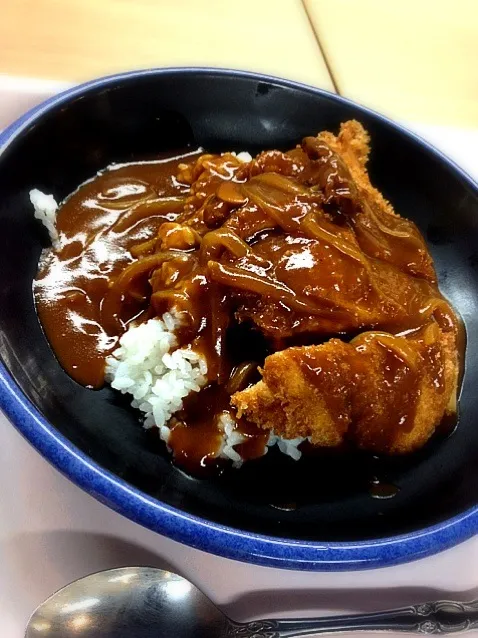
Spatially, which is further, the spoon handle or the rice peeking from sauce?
the rice peeking from sauce

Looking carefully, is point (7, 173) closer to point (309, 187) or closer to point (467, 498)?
point (309, 187)

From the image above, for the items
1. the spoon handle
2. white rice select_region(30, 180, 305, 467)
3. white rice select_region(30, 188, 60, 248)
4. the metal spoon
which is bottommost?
the spoon handle

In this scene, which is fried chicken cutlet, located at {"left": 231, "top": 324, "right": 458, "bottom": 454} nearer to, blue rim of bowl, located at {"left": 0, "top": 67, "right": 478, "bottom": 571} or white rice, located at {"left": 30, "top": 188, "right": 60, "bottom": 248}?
blue rim of bowl, located at {"left": 0, "top": 67, "right": 478, "bottom": 571}

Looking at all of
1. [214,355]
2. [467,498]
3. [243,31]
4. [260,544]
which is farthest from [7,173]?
[243,31]

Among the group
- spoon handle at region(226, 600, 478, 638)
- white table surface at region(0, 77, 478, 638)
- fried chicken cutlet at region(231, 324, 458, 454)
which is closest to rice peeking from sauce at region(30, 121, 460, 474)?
fried chicken cutlet at region(231, 324, 458, 454)

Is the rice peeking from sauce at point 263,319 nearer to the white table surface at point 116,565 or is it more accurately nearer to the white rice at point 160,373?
the white rice at point 160,373

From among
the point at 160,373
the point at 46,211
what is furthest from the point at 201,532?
the point at 46,211

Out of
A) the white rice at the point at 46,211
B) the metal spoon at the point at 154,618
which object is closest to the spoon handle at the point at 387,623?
the metal spoon at the point at 154,618
